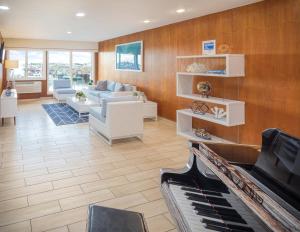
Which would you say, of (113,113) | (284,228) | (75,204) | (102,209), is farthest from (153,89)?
(284,228)

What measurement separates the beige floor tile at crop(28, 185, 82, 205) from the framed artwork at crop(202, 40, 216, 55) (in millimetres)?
3318

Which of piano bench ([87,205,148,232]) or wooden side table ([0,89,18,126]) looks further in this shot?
wooden side table ([0,89,18,126])

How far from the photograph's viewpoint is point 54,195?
109 inches

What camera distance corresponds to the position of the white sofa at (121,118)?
14.6 feet

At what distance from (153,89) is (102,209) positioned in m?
5.46

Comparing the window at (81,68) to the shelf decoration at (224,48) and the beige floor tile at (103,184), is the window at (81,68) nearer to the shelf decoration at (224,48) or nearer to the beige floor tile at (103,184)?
the shelf decoration at (224,48)

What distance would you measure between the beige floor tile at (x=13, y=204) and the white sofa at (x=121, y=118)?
2.01 meters

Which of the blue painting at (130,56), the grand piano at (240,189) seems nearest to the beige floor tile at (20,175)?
the grand piano at (240,189)

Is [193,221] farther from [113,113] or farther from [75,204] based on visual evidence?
[113,113]

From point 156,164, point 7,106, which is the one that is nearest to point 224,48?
point 156,164

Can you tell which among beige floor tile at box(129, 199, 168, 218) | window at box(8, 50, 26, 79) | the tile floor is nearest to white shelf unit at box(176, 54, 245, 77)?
the tile floor

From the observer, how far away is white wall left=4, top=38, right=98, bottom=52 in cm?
920

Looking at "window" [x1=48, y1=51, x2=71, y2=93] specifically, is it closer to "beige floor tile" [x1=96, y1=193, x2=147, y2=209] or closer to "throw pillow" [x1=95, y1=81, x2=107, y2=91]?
"throw pillow" [x1=95, y1=81, x2=107, y2=91]

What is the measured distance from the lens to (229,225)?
1.23 metres
